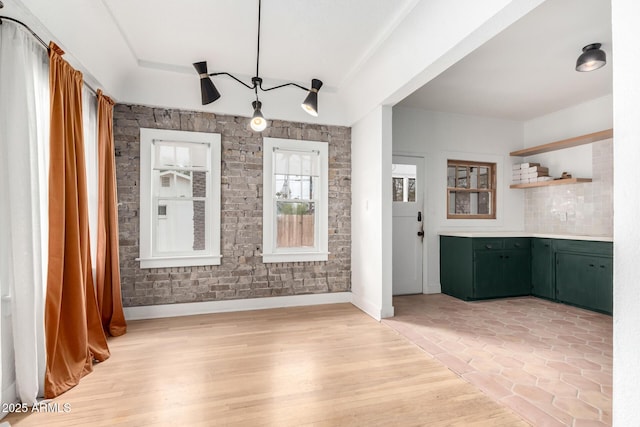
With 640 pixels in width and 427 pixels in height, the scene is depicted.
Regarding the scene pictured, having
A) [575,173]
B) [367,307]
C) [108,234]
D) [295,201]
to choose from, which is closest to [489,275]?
[367,307]

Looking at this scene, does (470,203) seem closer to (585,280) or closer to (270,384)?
(585,280)

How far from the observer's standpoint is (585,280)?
4.07 metres

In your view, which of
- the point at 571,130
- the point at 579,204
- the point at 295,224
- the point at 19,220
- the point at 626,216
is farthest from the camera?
the point at 571,130

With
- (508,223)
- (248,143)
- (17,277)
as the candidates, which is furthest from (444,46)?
(508,223)

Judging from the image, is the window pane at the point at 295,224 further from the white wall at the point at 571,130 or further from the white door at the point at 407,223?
the white wall at the point at 571,130

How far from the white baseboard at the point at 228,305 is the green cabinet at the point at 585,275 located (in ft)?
9.76

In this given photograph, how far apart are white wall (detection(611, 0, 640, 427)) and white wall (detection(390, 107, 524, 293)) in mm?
3547

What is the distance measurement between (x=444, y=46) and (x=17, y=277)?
330cm

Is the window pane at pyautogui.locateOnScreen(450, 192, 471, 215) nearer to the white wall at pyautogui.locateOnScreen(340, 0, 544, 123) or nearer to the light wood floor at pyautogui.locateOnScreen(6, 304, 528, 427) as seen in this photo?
the white wall at pyautogui.locateOnScreen(340, 0, 544, 123)

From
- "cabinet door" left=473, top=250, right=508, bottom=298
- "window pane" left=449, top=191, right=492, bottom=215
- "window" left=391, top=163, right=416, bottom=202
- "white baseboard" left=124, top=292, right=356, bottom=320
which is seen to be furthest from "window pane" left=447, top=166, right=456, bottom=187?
"white baseboard" left=124, top=292, right=356, bottom=320

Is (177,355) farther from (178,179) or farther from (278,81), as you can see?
(278,81)

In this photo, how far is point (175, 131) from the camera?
149 inches

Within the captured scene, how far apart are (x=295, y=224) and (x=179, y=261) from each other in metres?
1.53

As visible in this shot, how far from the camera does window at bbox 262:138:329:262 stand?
4.11 m
